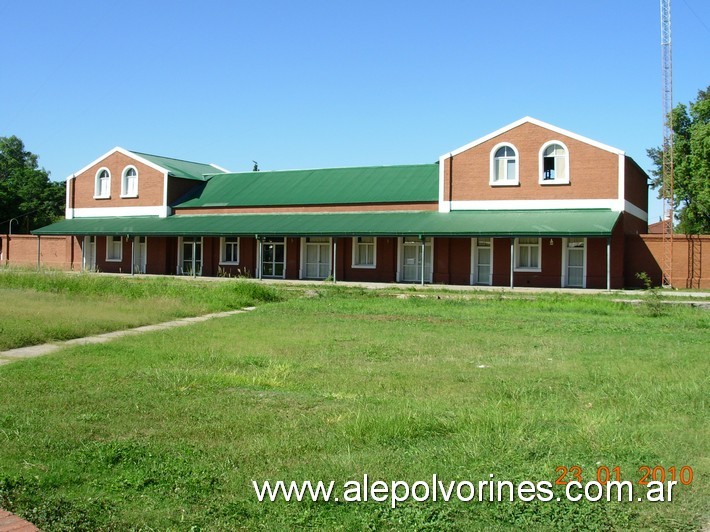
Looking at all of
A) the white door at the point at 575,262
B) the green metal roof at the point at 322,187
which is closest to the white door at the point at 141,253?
the green metal roof at the point at 322,187

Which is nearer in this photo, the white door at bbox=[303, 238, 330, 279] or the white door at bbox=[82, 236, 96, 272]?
the white door at bbox=[303, 238, 330, 279]

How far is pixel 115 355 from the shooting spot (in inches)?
437

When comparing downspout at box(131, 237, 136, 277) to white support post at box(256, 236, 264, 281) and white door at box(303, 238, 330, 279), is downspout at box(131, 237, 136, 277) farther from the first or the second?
white door at box(303, 238, 330, 279)

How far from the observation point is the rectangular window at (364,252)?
114 ft

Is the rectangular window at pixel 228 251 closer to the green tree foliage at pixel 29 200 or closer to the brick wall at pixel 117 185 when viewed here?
the brick wall at pixel 117 185

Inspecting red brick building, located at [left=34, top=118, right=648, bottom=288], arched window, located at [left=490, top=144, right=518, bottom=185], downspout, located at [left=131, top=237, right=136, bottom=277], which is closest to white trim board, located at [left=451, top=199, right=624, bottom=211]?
red brick building, located at [left=34, top=118, right=648, bottom=288]

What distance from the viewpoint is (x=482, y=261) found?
32.5 meters

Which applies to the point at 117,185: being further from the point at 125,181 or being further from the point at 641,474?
the point at 641,474

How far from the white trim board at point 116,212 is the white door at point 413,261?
15.5 m

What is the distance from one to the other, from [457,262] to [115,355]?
23431 mm

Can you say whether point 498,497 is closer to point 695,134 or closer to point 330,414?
point 330,414

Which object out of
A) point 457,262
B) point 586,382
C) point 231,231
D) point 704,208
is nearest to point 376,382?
point 586,382

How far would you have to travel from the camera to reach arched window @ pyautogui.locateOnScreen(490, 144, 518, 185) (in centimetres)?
3219

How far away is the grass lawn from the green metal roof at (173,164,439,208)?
23528 mm
